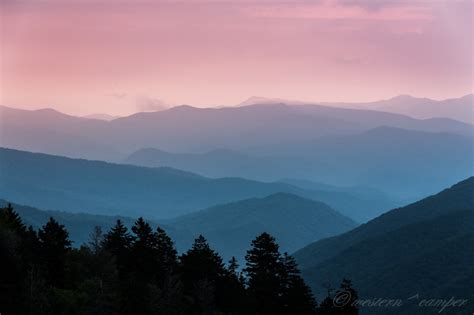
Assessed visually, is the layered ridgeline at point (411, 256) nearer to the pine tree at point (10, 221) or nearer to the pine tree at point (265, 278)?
the pine tree at point (265, 278)

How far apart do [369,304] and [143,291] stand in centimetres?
6828

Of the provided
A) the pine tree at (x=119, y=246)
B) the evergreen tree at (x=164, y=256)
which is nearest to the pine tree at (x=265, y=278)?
the evergreen tree at (x=164, y=256)

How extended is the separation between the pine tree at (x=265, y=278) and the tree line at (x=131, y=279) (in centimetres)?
7

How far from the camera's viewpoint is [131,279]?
54688mm

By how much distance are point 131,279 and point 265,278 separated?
41.0ft

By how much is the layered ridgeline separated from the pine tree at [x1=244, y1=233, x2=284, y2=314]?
44.0m

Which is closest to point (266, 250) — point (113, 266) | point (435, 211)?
point (113, 266)

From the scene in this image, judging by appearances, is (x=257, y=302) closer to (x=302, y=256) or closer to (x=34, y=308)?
(x=34, y=308)

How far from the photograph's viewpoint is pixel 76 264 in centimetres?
5900

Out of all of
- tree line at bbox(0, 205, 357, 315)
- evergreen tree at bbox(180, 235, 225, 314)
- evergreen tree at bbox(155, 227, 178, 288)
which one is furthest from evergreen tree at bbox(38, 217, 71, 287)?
evergreen tree at bbox(180, 235, 225, 314)

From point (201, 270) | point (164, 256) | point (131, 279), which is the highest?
point (164, 256)

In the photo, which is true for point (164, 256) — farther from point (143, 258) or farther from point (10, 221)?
point (10, 221)

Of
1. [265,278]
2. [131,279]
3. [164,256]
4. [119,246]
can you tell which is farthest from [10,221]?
[265,278]

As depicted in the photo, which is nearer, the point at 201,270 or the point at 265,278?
the point at 265,278
